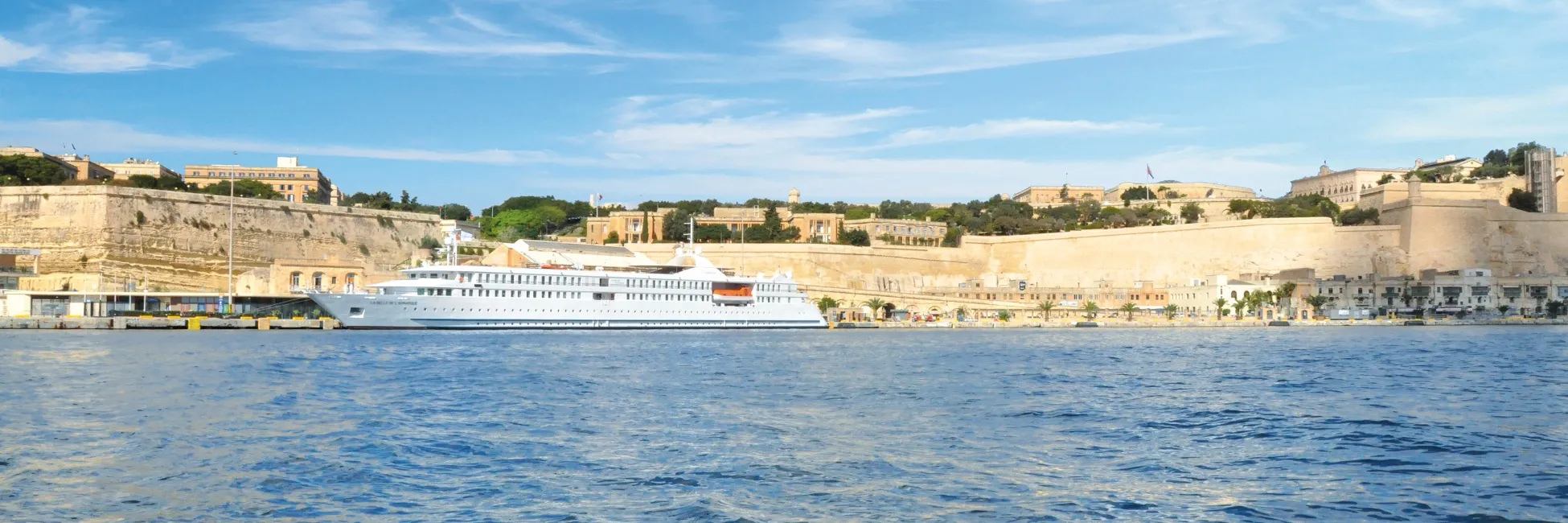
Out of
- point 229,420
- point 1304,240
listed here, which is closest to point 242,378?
point 229,420

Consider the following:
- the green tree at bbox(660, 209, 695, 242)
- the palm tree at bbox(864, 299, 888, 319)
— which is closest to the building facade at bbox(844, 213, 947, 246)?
the green tree at bbox(660, 209, 695, 242)

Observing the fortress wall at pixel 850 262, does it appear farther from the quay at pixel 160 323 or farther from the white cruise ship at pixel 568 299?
the quay at pixel 160 323

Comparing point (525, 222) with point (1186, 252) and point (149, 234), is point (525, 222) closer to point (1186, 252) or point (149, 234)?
point (149, 234)

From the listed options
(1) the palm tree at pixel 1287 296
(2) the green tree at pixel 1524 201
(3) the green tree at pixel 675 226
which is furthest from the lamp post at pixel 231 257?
Answer: (2) the green tree at pixel 1524 201

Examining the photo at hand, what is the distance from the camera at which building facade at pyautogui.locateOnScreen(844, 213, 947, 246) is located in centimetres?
9450

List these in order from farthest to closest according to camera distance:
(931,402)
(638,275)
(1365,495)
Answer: (638,275) < (931,402) < (1365,495)

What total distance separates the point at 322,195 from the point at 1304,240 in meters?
75.0

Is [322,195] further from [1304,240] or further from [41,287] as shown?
[1304,240]

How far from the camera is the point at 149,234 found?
60.6m

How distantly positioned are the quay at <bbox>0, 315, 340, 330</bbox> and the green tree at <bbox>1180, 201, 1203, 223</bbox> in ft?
226

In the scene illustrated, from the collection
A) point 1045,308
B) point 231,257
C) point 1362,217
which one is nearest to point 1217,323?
point 1045,308

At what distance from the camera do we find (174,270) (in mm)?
58969

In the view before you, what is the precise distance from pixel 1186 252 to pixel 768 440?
2895 inches

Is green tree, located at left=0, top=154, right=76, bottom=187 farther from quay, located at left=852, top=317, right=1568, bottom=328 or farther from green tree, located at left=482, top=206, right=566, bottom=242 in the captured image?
quay, located at left=852, top=317, right=1568, bottom=328
